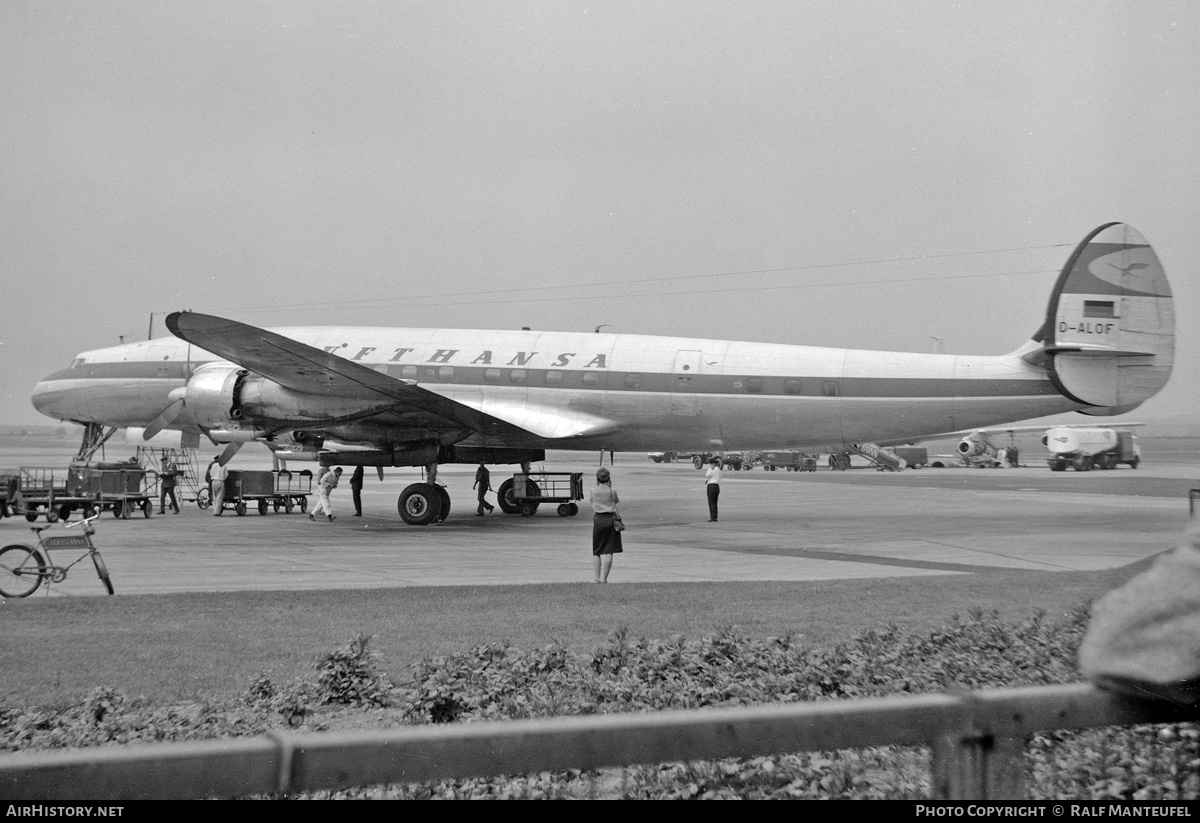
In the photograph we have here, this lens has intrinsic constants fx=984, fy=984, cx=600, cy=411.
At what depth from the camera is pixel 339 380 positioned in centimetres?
2098

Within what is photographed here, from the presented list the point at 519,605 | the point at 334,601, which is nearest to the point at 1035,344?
the point at 519,605

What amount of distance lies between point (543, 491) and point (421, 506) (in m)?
5.16

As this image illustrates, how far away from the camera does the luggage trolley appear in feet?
87.5

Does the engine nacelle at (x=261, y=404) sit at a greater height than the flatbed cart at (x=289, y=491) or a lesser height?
greater

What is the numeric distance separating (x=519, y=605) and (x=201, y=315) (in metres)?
10.1

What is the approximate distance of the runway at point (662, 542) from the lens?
14102 millimetres

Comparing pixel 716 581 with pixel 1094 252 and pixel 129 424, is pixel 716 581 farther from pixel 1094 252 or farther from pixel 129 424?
pixel 129 424

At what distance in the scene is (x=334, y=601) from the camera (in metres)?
11.3

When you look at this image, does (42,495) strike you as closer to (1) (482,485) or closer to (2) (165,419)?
(2) (165,419)

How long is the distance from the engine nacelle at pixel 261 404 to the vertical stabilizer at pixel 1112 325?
14.5 m

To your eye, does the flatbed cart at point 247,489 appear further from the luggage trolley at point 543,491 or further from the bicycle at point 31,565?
the bicycle at point 31,565

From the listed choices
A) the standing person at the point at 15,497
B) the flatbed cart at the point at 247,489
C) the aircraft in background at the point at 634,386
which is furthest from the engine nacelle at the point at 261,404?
the standing person at the point at 15,497

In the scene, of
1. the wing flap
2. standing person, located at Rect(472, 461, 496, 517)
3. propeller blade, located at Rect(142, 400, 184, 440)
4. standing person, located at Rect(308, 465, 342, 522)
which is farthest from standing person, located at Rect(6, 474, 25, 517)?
standing person, located at Rect(472, 461, 496, 517)

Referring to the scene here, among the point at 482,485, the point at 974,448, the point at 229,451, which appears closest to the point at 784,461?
the point at 974,448
